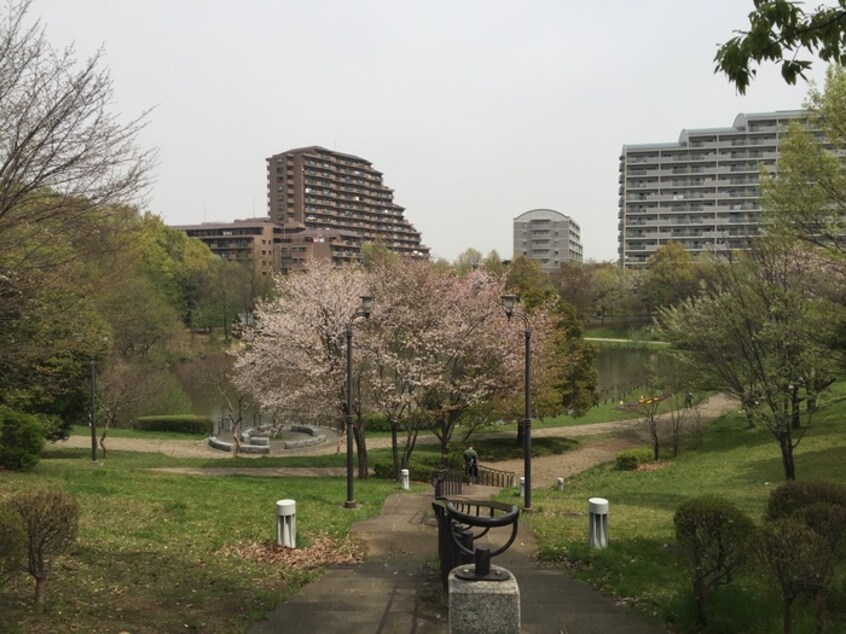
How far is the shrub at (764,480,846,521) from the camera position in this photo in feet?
21.2

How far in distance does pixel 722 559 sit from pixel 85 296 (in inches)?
438

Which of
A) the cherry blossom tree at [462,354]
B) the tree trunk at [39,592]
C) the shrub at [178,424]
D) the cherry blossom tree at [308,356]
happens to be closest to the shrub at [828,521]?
the tree trunk at [39,592]

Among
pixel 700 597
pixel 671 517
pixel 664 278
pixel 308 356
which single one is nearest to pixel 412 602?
pixel 700 597

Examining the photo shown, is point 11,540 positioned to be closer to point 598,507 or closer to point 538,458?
point 598,507

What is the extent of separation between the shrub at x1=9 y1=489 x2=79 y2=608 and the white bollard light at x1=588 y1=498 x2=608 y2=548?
655cm

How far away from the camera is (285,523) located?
9.08m

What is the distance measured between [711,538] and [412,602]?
3.23 m

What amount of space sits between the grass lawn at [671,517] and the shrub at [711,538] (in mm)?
314

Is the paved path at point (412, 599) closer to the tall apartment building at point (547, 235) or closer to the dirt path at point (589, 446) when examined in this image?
the dirt path at point (589, 446)

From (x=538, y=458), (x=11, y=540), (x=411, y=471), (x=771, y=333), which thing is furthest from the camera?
(x=538, y=458)

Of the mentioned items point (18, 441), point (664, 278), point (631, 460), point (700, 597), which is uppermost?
point (664, 278)

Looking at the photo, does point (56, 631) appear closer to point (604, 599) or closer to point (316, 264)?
point (604, 599)

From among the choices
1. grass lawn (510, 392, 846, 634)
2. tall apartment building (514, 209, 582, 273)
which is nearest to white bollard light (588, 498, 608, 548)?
grass lawn (510, 392, 846, 634)

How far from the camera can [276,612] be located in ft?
21.8
